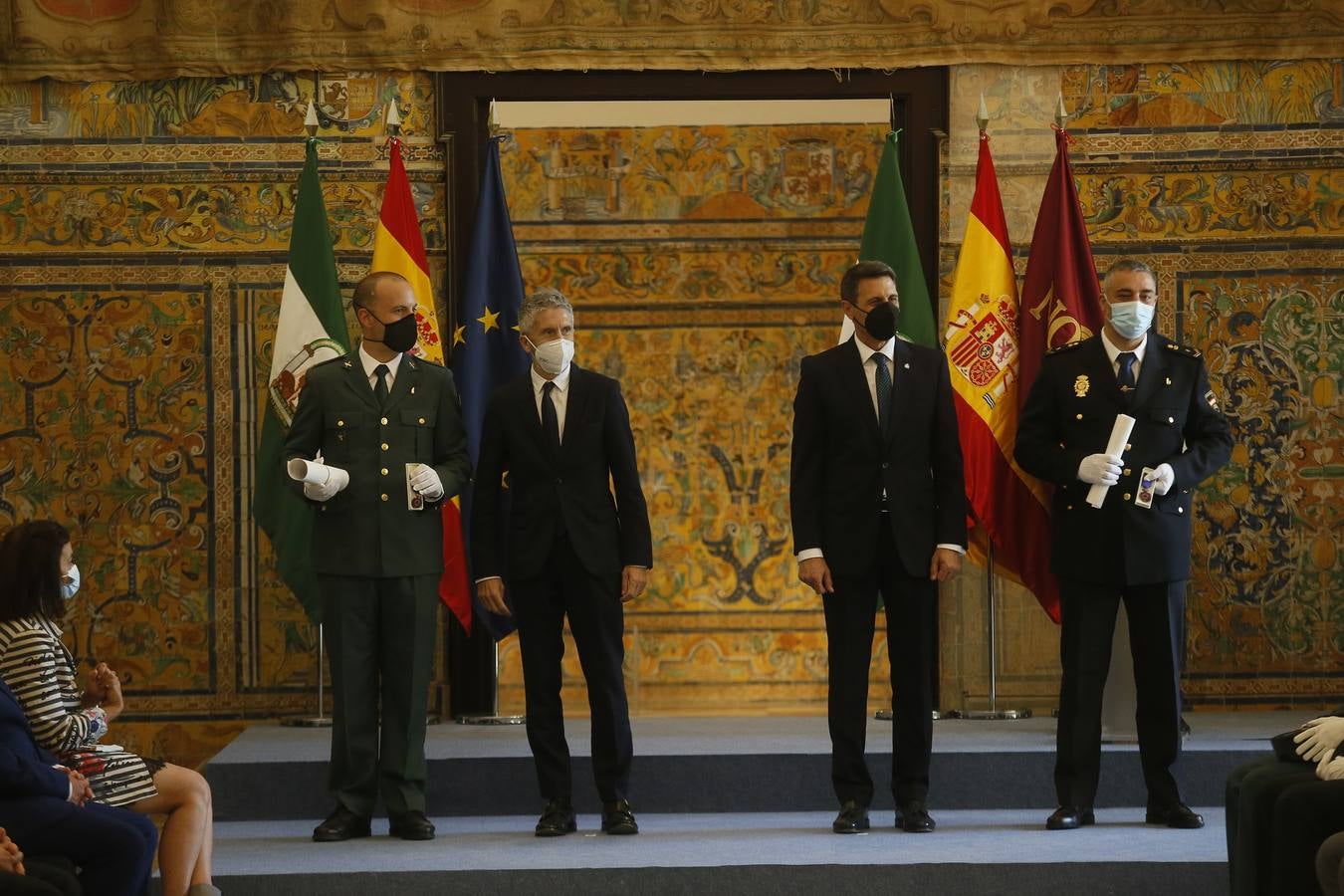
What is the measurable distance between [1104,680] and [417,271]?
9.17 ft

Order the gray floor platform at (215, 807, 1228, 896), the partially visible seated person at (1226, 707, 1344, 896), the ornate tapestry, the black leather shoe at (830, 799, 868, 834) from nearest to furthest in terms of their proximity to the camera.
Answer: the partially visible seated person at (1226, 707, 1344, 896) → the gray floor platform at (215, 807, 1228, 896) → the black leather shoe at (830, 799, 868, 834) → the ornate tapestry

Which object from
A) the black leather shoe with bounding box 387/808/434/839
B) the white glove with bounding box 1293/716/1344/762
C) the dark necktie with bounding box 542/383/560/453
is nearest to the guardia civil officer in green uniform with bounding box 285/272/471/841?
the black leather shoe with bounding box 387/808/434/839

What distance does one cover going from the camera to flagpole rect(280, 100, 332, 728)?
6250mm

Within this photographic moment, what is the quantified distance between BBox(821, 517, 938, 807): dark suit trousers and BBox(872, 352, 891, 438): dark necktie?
10.7 inches

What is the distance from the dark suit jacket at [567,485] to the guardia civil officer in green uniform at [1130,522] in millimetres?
1187

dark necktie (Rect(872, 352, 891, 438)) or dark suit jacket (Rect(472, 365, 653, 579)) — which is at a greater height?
dark necktie (Rect(872, 352, 891, 438))

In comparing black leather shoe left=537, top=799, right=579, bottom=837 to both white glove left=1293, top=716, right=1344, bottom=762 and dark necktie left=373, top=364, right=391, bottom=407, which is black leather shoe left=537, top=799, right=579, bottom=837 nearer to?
dark necktie left=373, top=364, right=391, bottom=407

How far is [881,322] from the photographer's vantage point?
16.0 ft

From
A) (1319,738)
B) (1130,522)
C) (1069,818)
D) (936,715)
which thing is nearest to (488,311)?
(936,715)

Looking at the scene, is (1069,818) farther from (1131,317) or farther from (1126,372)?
(1131,317)

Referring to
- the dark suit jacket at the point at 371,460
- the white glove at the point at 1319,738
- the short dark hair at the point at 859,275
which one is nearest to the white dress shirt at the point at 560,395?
the dark suit jacket at the point at 371,460

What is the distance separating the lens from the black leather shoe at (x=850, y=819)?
485cm

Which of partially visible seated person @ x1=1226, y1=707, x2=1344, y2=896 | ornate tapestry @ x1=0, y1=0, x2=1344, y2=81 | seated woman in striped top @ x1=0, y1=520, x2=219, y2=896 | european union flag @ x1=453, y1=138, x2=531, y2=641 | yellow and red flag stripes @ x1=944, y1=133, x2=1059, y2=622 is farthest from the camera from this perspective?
ornate tapestry @ x1=0, y1=0, x2=1344, y2=81

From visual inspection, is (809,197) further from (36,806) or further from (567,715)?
(36,806)
